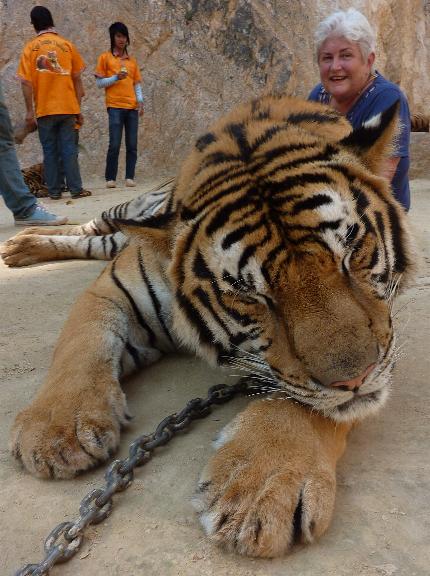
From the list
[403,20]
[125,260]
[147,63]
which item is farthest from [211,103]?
[125,260]

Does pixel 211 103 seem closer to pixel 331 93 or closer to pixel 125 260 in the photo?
pixel 331 93

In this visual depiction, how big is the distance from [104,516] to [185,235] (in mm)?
898

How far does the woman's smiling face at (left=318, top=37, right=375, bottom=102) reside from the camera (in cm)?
323

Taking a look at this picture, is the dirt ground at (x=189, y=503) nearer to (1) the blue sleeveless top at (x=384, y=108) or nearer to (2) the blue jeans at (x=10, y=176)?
(1) the blue sleeveless top at (x=384, y=108)

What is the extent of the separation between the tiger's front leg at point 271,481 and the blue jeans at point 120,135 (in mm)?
8138

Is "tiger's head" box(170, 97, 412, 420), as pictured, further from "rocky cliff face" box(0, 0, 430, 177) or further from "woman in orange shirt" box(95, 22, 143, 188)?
"rocky cliff face" box(0, 0, 430, 177)

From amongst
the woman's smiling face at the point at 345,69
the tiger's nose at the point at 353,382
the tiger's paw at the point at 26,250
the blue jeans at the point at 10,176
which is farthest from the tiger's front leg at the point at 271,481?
the blue jeans at the point at 10,176

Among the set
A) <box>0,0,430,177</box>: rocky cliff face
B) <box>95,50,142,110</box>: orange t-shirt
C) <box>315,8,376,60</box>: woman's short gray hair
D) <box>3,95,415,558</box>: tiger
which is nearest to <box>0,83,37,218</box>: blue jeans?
<box>315,8,376,60</box>: woman's short gray hair

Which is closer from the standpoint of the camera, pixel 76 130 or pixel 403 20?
pixel 76 130

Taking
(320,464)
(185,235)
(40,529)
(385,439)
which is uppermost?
(185,235)

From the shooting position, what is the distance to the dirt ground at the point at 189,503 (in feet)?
3.92

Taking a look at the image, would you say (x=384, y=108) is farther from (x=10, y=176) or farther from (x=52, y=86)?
(x=52, y=86)

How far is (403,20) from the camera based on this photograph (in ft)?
45.7

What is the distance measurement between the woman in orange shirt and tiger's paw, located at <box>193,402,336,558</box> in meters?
8.25
